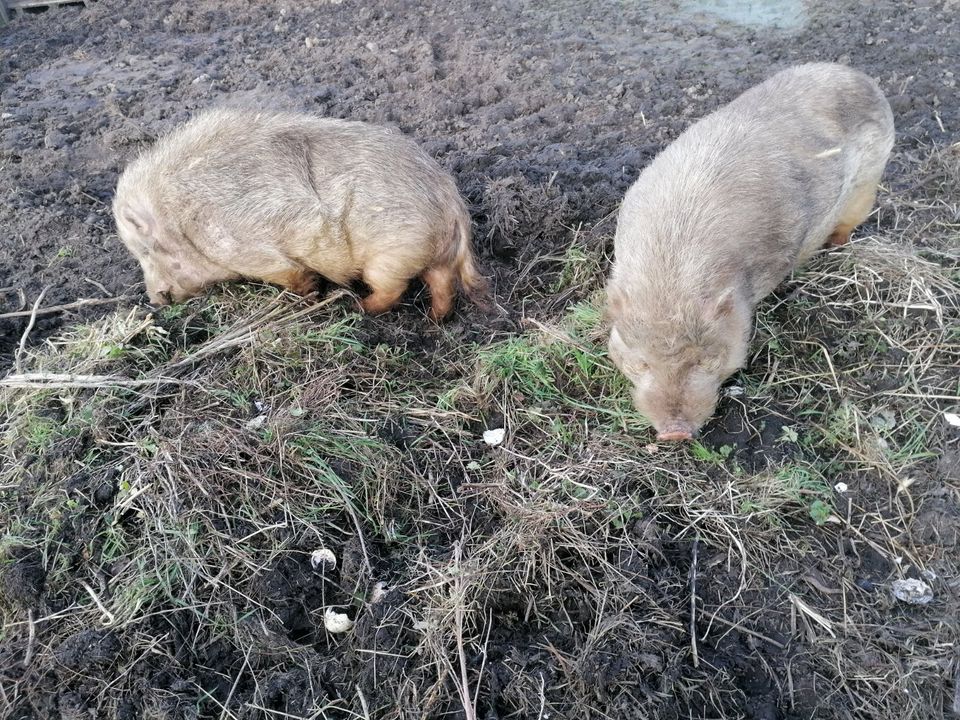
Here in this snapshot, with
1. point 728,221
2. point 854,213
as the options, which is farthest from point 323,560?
point 854,213

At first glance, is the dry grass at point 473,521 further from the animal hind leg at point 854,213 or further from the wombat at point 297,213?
the animal hind leg at point 854,213

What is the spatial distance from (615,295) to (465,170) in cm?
228

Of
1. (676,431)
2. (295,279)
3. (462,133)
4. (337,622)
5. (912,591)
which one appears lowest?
(912,591)

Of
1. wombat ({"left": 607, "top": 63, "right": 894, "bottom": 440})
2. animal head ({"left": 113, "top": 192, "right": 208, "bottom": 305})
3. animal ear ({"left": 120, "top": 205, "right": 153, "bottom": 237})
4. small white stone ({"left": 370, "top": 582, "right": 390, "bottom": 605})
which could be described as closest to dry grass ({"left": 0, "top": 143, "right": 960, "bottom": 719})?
small white stone ({"left": 370, "top": 582, "right": 390, "bottom": 605})

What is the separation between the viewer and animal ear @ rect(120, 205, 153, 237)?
451 cm

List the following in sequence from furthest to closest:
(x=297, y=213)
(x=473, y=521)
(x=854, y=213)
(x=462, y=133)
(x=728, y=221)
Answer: (x=462, y=133) → (x=854, y=213) → (x=297, y=213) → (x=728, y=221) → (x=473, y=521)

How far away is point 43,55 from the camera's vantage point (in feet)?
26.3

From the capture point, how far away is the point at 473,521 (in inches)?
136

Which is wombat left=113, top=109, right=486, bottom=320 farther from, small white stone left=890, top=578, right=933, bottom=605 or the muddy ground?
small white stone left=890, top=578, right=933, bottom=605

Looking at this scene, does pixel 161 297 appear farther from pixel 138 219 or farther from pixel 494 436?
→ pixel 494 436

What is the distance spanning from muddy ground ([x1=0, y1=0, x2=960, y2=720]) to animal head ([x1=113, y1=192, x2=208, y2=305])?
0.90 ft

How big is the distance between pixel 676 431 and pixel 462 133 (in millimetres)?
3576

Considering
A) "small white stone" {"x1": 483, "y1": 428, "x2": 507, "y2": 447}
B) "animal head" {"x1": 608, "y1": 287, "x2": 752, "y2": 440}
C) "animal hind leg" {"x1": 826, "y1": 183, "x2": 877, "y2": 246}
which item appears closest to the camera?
"animal head" {"x1": 608, "y1": 287, "x2": 752, "y2": 440}

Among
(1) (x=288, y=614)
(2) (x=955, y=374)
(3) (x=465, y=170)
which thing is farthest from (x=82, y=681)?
(2) (x=955, y=374)
